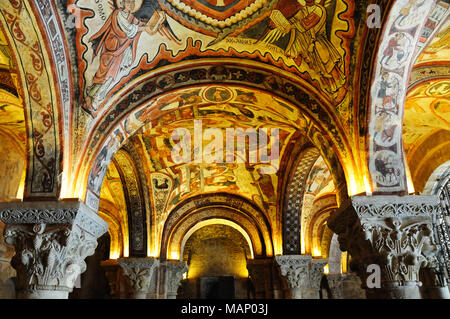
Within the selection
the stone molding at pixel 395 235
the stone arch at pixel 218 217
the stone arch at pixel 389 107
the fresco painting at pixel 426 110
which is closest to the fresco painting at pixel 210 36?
the stone arch at pixel 389 107

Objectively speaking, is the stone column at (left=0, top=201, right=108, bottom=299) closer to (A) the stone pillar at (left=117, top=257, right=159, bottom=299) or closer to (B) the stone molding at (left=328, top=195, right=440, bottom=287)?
(B) the stone molding at (left=328, top=195, right=440, bottom=287)

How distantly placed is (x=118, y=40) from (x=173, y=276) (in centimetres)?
771

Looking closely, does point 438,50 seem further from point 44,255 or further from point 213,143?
point 44,255

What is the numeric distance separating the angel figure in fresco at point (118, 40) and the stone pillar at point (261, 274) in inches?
290

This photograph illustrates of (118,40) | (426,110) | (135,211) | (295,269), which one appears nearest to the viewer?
(118,40)

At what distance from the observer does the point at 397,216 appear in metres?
4.80

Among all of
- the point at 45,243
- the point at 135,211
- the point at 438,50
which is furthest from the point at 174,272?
the point at 438,50

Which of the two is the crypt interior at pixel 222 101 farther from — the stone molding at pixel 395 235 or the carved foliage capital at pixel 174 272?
the carved foliage capital at pixel 174 272

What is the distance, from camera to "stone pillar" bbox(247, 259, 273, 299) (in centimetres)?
1065

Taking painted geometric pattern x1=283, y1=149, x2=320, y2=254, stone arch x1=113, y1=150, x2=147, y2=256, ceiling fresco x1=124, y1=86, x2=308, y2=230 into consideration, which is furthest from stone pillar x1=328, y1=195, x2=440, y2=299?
stone arch x1=113, y1=150, x2=147, y2=256

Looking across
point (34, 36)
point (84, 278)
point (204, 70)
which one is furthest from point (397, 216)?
point (84, 278)

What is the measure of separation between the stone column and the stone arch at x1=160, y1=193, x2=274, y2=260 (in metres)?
6.18

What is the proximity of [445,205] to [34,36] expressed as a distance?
10210mm

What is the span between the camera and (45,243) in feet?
14.8
